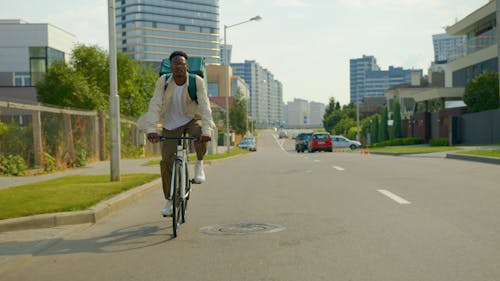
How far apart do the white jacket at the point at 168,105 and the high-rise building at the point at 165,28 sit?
542ft

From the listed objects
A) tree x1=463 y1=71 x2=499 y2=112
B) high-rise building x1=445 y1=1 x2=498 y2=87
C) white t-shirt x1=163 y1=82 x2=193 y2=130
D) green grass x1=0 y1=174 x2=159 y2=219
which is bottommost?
green grass x1=0 y1=174 x2=159 y2=219

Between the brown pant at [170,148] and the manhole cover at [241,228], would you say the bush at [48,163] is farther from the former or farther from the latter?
the manhole cover at [241,228]

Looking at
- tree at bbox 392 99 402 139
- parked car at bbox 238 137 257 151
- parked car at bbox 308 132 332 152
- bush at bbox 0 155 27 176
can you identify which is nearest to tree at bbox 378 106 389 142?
tree at bbox 392 99 402 139

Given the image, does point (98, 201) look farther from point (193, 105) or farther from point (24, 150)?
point (24, 150)

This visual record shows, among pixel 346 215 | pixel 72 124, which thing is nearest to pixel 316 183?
pixel 346 215

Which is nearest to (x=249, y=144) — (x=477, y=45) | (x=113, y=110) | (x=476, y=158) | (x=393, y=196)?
(x=477, y=45)

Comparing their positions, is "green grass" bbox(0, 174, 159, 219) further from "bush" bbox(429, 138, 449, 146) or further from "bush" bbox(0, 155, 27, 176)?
"bush" bbox(429, 138, 449, 146)

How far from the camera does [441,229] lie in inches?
260

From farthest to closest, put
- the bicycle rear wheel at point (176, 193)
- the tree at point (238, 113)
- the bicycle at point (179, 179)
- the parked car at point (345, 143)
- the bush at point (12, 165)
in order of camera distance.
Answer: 1. the tree at point (238, 113)
2. the parked car at point (345, 143)
3. the bush at point (12, 165)
4. the bicycle at point (179, 179)
5. the bicycle rear wheel at point (176, 193)

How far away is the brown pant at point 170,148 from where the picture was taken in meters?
7.45

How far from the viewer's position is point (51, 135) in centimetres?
1805

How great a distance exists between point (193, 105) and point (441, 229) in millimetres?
3211

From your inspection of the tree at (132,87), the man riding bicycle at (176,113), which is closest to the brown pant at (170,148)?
the man riding bicycle at (176,113)

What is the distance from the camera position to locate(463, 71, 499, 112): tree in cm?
4138
